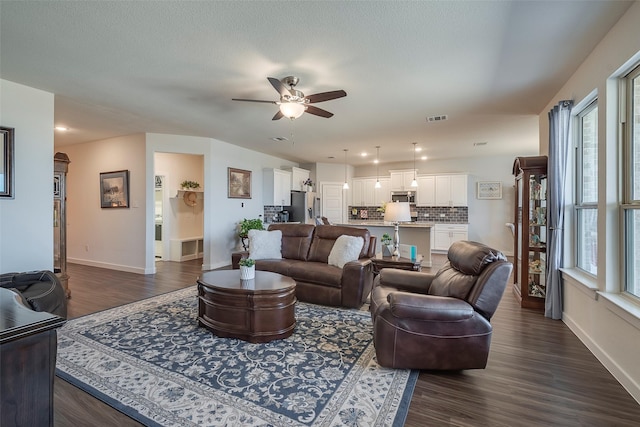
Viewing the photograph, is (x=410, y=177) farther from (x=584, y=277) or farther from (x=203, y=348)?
(x=203, y=348)

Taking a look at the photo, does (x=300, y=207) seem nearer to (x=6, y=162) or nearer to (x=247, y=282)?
(x=247, y=282)

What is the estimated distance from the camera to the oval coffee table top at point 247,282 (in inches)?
109

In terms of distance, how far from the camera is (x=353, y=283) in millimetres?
3545

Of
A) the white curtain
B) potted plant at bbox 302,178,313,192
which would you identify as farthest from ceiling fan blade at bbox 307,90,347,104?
potted plant at bbox 302,178,313,192

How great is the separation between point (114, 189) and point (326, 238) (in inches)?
176

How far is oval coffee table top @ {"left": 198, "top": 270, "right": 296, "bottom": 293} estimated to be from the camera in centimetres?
278

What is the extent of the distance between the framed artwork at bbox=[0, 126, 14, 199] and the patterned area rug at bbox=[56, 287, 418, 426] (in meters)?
1.66

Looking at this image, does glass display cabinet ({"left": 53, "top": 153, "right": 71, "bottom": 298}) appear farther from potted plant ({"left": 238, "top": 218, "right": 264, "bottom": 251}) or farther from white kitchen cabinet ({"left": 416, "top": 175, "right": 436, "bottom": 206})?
white kitchen cabinet ({"left": 416, "top": 175, "right": 436, "bottom": 206})

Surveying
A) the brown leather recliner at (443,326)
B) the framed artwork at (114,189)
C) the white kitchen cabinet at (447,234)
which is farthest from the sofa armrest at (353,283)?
the white kitchen cabinet at (447,234)

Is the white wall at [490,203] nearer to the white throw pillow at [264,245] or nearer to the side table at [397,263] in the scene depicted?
the side table at [397,263]

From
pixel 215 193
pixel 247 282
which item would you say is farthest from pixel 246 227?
pixel 247 282

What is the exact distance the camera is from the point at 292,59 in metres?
2.86

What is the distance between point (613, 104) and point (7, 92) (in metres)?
5.97

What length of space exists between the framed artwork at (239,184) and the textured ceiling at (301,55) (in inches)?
71.5
